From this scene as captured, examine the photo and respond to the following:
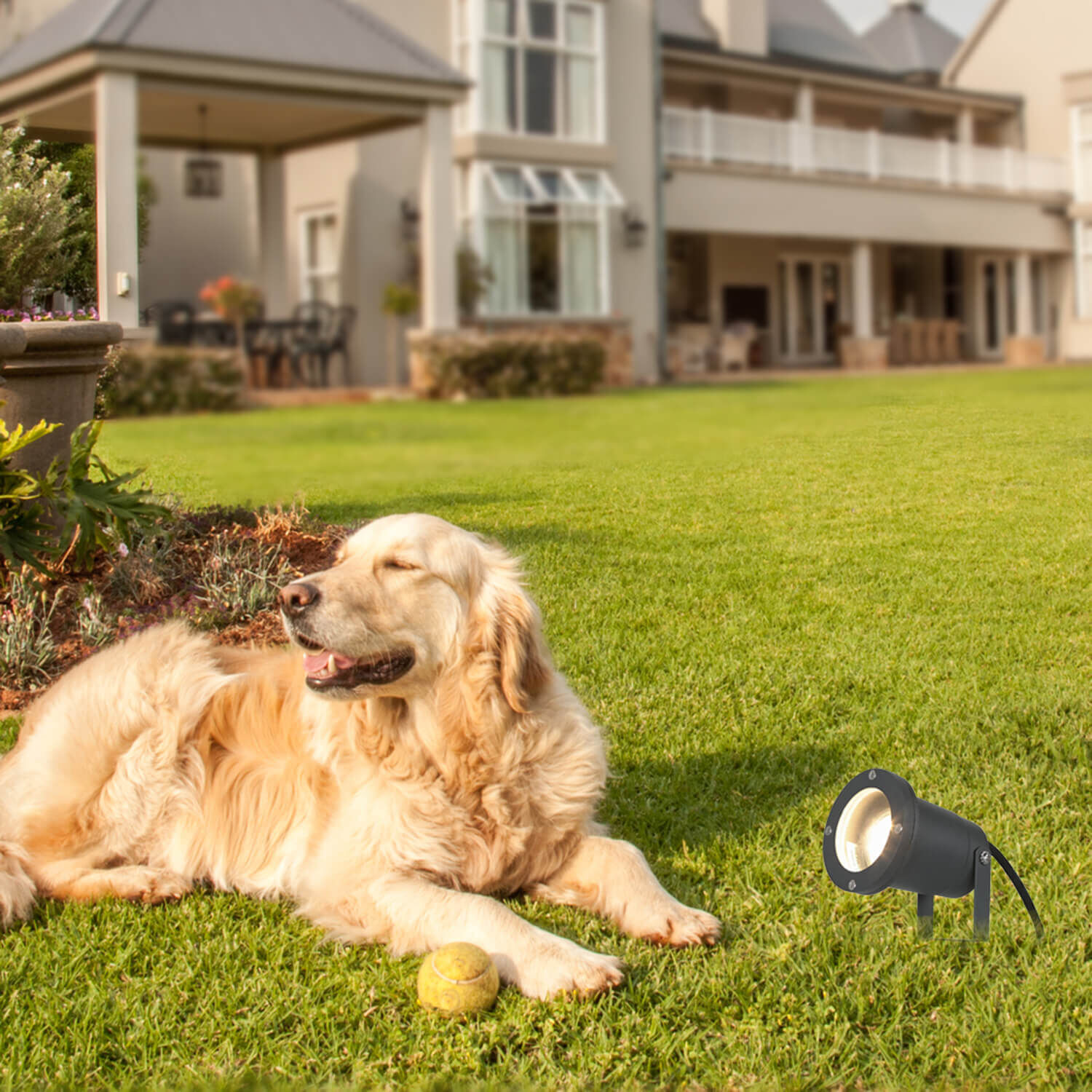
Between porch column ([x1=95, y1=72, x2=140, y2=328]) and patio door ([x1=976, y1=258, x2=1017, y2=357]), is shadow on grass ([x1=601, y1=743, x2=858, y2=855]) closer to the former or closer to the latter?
porch column ([x1=95, y1=72, x2=140, y2=328])

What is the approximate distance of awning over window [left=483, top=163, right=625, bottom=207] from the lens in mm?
19516

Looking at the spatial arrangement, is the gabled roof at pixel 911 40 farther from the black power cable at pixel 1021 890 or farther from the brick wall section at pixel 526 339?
the black power cable at pixel 1021 890

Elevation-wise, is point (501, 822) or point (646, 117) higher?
point (646, 117)

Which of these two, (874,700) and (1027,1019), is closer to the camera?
(1027,1019)

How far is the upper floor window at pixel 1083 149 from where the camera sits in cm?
1662

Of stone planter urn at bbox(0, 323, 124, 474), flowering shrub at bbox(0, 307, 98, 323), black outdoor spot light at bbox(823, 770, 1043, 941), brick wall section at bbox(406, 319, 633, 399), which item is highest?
brick wall section at bbox(406, 319, 633, 399)

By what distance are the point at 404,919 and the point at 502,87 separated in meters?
Answer: 18.6

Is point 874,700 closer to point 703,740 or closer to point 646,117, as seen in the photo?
point 703,740

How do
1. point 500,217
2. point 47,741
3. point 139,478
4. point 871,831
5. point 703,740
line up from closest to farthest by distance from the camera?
point 871,831
point 47,741
point 703,740
point 139,478
point 500,217

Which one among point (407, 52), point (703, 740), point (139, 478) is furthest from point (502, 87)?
point (703, 740)

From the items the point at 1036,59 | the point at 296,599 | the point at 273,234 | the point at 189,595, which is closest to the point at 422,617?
the point at 296,599

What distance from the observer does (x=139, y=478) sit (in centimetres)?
491

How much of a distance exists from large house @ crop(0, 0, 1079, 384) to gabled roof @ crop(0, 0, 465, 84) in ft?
0.15

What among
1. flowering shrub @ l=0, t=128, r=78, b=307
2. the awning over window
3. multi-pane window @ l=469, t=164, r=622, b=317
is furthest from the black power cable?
the awning over window
